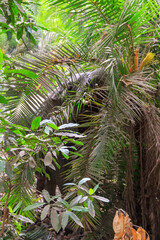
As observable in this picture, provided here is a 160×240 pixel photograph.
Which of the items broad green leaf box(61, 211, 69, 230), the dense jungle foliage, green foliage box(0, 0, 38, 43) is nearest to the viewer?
broad green leaf box(61, 211, 69, 230)

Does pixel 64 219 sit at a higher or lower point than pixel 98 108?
lower

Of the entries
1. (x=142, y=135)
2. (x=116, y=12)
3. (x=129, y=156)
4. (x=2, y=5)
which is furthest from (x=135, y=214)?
(x=2, y=5)

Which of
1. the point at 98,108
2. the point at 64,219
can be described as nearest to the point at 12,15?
the point at 98,108

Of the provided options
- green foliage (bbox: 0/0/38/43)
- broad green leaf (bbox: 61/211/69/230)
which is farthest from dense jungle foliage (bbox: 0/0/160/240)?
broad green leaf (bbox: 61/211/69/230)

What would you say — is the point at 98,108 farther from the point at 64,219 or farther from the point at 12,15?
the point at 64,219

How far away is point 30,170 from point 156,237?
1.29 metres

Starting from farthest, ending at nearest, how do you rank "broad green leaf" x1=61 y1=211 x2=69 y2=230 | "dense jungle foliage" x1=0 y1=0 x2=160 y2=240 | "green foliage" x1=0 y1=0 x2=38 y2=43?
"dense jungle foliage" x1=0 y1=0 x2=160 y2=240 → "green foliage" x1=0 y1=0 x2=38 y2=43 → "broad green leaf" x1=61 y1=211 x2=69 y2=230

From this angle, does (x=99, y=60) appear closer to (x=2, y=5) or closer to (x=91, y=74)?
(x=91, y=74)

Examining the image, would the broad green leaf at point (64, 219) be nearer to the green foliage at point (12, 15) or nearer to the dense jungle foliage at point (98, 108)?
the dense jungle foliage at point (98, 108)

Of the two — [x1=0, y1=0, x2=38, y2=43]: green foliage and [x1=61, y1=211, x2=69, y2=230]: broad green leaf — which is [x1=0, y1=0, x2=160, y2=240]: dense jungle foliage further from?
[x1=61, y1=211, x2=69, y2=230]: broad green leaf

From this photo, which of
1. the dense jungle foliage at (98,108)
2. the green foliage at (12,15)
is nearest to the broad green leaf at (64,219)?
the dense jungle foliage at (98,108)

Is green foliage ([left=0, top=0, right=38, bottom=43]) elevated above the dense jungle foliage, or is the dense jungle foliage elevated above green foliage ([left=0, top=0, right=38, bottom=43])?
green foliage ([left=0, top=0, right=38, bottom=43])

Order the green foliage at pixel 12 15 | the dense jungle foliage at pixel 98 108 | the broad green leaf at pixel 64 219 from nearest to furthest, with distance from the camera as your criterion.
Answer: the broad green leaf at pixel 64 219, the green foliage at pixel 12 15, the dense jungle foliage at pixel 98 108

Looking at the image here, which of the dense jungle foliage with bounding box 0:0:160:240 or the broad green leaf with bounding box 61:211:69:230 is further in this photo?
the dense jungle foliage with bounding box 0:0:160:240
